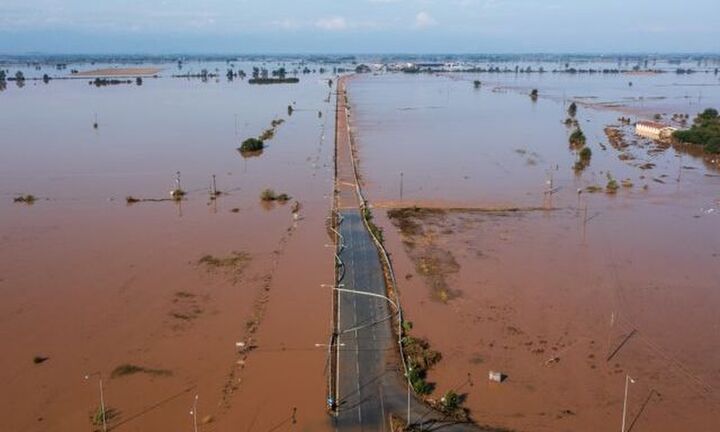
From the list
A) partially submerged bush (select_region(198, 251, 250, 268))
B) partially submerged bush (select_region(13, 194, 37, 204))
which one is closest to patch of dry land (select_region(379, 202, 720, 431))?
partially submerged bush (select_region(198, 251, 250, 268))

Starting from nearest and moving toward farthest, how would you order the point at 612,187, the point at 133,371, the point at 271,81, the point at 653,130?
the point at 133,371 → the point at 612,187 → the point at 653,130 → the point at 271,81

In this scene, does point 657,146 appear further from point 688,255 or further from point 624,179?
point 688,255

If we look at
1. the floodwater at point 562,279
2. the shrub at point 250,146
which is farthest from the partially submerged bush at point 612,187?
the shrub at point 250,146

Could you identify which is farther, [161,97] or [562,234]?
[161,97]

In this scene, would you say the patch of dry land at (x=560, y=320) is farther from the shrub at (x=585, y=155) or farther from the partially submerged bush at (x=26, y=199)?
the partially submerged bush at (x=26, y=199)

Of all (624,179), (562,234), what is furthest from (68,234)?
(624,179)

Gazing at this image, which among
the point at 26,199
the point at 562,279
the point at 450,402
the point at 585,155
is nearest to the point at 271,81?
the point at 585,155

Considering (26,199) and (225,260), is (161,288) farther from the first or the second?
(26,199)
